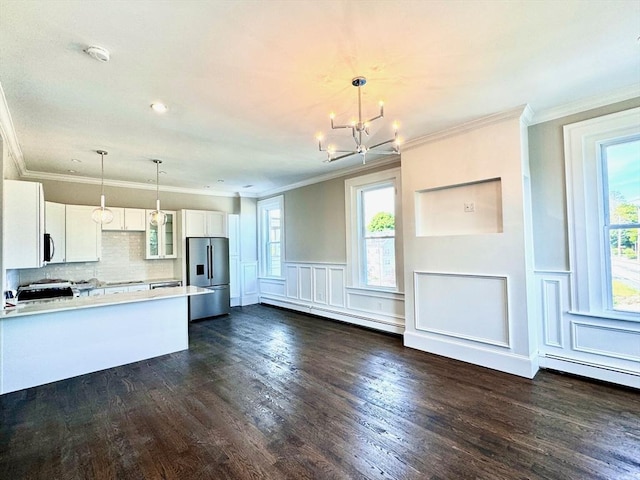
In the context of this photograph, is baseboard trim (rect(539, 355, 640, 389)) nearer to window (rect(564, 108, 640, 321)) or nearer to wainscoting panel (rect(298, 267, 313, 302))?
window (rect(564, 108, 640, 321))

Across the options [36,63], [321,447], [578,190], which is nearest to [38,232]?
[36,63]

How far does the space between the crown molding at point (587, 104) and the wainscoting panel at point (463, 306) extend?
175cm

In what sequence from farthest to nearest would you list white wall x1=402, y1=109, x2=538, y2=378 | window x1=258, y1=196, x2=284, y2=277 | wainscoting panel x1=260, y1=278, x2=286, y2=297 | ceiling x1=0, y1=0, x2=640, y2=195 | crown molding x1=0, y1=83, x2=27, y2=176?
window x1=258, y1=196, x2=284, y2=277 < wainscoting panel x1=260, y1=278, x2=286, y2=297 < white wall x1=402, y1=109, x2=538, y2=378 < crown molding x1=0, y1=83, x2=27, y2=176 < ceiling x1=0, y1=0, x2=640, y2=195

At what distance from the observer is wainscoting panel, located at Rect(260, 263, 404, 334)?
495 cm

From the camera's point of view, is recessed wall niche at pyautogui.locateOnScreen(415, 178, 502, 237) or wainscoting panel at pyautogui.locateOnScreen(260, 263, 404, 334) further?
wainscoting panel at pyautogui.locateOnScreen(260, 263, 404, 334)

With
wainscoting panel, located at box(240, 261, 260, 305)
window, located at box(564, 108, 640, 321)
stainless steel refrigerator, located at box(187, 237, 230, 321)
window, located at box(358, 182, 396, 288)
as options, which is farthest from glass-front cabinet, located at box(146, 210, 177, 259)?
window, located at box(564, 108, 640, 321)

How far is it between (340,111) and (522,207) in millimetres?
2108

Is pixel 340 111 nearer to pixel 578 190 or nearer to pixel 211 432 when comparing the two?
pixel 578 190

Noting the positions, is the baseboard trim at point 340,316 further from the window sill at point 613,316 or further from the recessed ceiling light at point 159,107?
the recessed ceiling light at point 159,107

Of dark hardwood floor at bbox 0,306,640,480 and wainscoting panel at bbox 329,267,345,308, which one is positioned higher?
wainscoting panel at bbox 329,267,345,308

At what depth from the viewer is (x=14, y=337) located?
318 cm

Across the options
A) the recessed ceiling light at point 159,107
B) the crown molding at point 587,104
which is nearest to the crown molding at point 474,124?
the crown molding at point 587,104

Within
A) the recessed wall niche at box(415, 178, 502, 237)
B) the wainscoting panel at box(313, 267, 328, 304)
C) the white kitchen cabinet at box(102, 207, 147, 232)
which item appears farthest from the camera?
the wainscoting panel at box(313, 267, 328, 304)

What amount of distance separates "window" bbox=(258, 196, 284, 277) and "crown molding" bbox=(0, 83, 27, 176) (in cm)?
425
